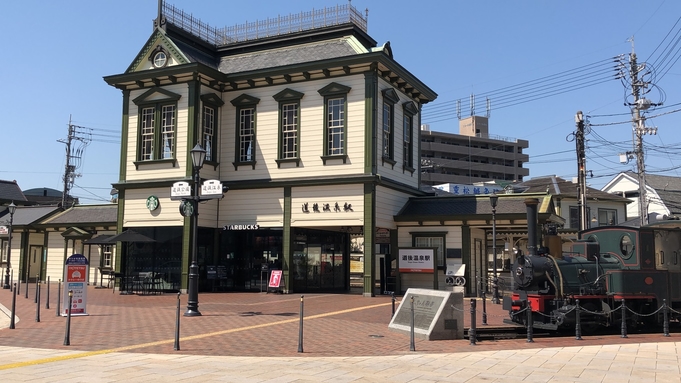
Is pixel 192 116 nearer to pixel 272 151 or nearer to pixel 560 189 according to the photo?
pixel 272 151

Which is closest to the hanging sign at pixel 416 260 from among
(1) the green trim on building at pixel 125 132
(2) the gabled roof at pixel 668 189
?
(1) the green trim on building at pixel 125 132

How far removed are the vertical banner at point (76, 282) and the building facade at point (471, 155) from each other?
7261cm

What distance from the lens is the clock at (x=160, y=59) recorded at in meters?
26.4

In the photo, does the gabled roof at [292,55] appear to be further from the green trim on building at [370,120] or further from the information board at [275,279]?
the information board at [275,279]

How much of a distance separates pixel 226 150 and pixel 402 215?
8.38 metres

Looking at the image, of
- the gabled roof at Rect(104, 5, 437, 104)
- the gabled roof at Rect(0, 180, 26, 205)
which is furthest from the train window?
the gabled roof at Rect(0, 180, 26, 205)

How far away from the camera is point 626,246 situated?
15922 mm

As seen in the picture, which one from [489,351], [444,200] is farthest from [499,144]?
[489,351]

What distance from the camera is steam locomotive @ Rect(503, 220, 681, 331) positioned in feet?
47.0

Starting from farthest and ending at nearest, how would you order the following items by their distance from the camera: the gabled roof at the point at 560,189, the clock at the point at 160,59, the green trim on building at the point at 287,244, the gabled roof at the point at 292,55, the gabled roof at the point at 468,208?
the gabled roof at the point at 560,189, the clock at the point at 160,59, the gabled roof at the point at 292,55, the green trim on building at the point at 287,244, the gabled roof at the point at 468,208

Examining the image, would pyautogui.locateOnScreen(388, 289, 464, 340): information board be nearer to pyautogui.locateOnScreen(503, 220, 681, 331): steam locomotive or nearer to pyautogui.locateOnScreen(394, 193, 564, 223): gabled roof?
pyautogui.locateOnScreen(503, 220, 681, 331): steam locomotive

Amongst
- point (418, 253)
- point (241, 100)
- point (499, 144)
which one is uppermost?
point (499, 144)

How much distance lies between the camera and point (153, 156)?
86.4ft

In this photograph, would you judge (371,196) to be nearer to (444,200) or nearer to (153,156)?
(444,200)
